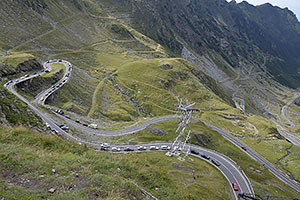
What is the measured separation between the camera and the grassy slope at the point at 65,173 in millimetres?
16453

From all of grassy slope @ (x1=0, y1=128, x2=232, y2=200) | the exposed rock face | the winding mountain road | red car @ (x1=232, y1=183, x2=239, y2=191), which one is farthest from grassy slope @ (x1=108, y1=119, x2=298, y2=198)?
the exposed rock face

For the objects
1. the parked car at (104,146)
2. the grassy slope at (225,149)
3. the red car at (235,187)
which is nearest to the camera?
the red car at (235,187)

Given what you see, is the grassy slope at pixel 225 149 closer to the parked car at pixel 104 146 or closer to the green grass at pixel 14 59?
the parked car at pixel 104 146

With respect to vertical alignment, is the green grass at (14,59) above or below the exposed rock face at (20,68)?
above

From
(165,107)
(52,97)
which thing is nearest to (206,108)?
(165,107)

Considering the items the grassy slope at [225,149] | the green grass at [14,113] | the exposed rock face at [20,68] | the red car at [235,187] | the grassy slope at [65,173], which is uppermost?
the grassy slope at [65,173]

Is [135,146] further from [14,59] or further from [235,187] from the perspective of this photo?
[14,59]

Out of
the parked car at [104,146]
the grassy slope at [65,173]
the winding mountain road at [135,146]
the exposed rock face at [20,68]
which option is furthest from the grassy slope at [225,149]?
the exposed rock face at [20,68]

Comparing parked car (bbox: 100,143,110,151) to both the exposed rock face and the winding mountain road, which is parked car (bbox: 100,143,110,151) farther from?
the exposed rock face

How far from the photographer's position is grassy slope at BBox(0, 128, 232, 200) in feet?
54.0

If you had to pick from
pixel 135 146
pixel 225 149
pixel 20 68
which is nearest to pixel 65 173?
pixel 135 146

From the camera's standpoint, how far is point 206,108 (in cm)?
17062

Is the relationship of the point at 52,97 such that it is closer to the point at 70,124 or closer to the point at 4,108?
the point at 70,124

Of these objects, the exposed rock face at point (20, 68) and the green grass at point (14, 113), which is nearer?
the green grass at point (14, 113)
